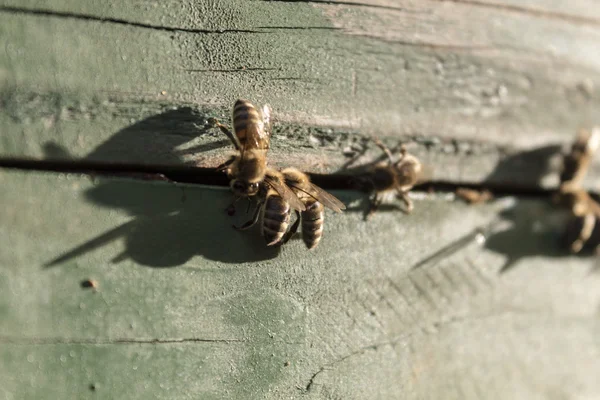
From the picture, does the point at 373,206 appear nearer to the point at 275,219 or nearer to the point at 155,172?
the point at 275,219

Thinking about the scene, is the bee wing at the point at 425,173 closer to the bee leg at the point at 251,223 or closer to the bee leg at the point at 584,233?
the bee leg at the point at 251,223

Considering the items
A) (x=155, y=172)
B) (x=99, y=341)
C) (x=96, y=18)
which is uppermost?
(x=96, y=18)

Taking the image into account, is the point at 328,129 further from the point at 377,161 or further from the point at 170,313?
the point at 170,313

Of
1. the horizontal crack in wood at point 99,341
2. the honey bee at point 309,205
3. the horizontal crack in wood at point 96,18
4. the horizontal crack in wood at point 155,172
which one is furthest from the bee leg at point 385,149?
the horizontal crack in wood at point 99,341

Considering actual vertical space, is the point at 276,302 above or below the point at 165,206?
below

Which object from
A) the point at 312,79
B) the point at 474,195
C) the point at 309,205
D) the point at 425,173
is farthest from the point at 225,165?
the point at 474,195

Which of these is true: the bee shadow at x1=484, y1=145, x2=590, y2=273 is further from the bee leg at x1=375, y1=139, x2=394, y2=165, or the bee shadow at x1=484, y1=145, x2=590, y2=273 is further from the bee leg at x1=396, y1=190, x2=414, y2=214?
the bee leg at x1=375, y1=139, x2=394, y2=165

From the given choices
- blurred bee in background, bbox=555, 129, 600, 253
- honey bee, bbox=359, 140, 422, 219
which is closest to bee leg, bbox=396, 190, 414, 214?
honey bee, bbox=359, 140, 422, 219
